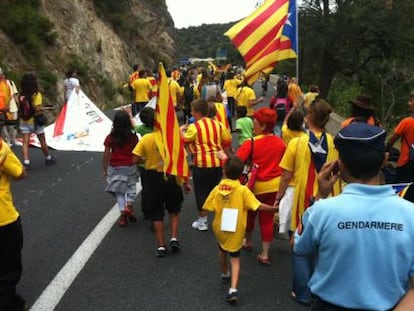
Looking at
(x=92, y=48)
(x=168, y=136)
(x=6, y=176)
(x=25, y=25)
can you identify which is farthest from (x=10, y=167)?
(x=92, y=48)

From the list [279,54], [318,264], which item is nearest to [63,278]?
[318,264]

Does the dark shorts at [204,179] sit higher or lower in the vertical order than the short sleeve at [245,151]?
lower

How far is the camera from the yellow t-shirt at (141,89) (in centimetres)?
1384

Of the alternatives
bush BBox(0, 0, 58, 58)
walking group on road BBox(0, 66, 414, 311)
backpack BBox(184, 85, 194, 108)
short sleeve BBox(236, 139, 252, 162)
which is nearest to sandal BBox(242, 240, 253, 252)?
walking group on road BBox(0, 66, 414, 311)

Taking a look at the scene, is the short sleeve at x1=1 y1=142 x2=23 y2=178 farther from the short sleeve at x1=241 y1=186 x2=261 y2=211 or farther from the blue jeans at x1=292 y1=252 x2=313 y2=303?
the blue jeans at x1=292 y1=252 x2=313 y2=303

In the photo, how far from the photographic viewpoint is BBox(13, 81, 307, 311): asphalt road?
4211 millimetres

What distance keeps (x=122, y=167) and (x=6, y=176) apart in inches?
94.6

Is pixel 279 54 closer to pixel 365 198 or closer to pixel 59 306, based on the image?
pixel 59 306

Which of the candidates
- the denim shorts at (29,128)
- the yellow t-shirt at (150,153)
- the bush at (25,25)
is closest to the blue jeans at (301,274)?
the yellow t-shirt at (150,153)

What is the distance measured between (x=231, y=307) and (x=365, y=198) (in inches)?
94.4

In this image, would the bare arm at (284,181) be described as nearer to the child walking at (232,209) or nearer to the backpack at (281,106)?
the child walking at (232,209)

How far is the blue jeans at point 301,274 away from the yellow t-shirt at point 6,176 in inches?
88.7

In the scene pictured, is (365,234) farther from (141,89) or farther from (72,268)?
(141,89)

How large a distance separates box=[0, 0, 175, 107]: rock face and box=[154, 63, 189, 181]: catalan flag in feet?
41.5
